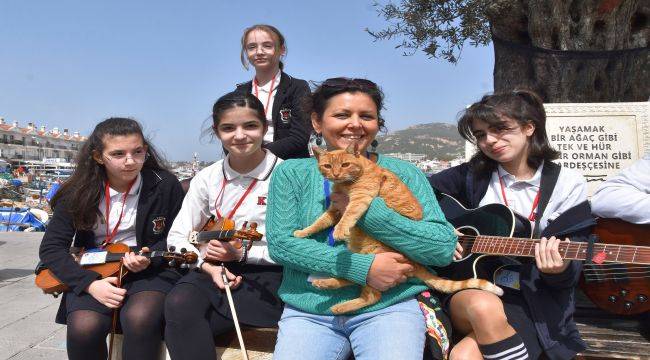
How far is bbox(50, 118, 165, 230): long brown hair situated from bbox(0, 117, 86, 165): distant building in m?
93.3

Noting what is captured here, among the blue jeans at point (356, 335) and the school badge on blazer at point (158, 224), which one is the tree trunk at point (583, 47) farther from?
the school badge on blazer at point (158, 224)

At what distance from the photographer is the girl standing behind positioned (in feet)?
12.2

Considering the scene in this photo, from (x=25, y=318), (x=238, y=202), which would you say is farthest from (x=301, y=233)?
(x=25, y=318)

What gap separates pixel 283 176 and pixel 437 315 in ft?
3.39

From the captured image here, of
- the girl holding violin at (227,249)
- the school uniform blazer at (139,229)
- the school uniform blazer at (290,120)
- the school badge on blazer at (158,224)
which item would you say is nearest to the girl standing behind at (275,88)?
the school uniform blazer at (290,120)

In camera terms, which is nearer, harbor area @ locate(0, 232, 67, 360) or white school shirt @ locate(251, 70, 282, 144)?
white school shirt @ locate(251, 70, 282, 144)

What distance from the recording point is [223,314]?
103 inches

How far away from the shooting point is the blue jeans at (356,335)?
206 centimetres

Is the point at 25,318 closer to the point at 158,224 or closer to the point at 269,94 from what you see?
the point at 158,224

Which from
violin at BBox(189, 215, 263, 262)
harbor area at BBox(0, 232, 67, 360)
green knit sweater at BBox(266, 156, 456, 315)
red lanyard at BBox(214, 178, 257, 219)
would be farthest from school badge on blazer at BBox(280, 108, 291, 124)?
harbor area at BBox(0, 232, 67, 360)

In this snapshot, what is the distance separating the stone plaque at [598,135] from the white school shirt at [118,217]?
3.47 m

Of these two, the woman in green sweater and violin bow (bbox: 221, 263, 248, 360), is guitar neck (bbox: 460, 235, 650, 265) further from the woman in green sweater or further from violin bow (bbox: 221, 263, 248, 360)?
violin bow (bbox: 221, 263, 248, 360)

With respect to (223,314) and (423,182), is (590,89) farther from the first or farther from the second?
(223,314)

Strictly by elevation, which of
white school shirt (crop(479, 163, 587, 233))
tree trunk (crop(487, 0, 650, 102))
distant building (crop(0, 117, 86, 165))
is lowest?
white school shirt (crop(479, 163, 587, 233))
